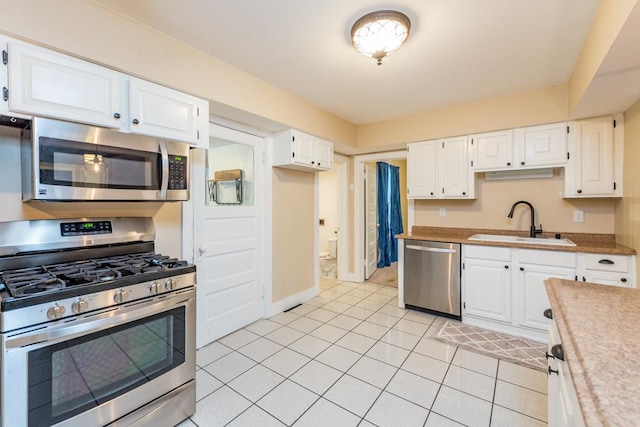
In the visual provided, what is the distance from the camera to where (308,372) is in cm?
221

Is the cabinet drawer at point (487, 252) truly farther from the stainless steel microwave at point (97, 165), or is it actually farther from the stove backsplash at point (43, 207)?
the stove backsplash at point (43, 207)

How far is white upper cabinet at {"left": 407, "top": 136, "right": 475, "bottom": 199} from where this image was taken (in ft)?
10.9

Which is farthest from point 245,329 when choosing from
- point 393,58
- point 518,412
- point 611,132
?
point 611,132

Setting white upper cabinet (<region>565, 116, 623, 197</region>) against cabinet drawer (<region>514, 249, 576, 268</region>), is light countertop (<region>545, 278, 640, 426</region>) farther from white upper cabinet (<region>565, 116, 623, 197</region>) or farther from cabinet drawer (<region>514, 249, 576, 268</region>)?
white upper cabinet (<region>565, 116, 623, 197</region>)

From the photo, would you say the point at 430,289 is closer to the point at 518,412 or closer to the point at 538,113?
the point at 518,412

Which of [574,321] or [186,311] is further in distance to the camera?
[186,311]

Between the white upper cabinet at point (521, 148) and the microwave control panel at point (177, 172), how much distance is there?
3.05 metres

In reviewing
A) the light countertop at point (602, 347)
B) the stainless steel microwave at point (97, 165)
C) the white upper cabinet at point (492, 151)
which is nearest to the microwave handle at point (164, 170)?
the stainless steel microwave at point (97, 165)

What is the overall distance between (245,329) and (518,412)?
7.77 ft

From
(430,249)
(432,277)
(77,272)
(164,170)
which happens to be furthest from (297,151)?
(77,272)

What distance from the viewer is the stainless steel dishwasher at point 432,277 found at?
311cm

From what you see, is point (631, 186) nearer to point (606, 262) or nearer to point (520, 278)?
point (606, 262)

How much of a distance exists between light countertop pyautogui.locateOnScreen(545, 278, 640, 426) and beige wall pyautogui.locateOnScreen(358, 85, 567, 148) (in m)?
2.26

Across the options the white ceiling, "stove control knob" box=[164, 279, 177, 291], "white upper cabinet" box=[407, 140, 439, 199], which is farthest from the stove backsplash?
"white upper cabinet" box=[407, 140, 439, 199]
